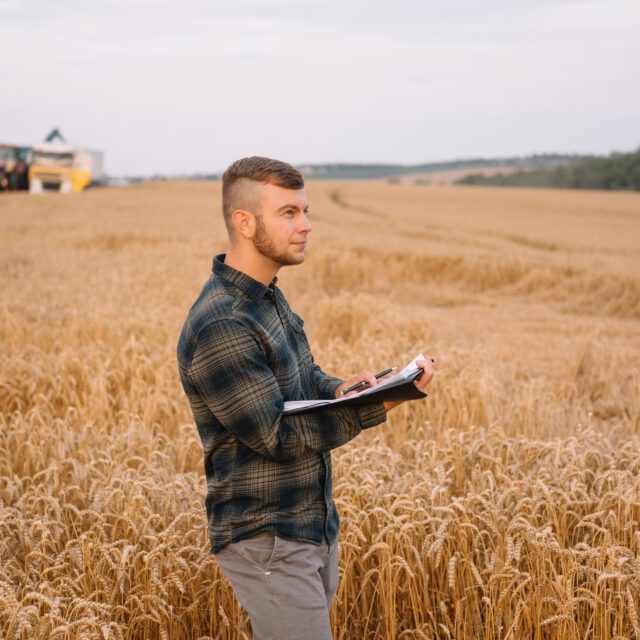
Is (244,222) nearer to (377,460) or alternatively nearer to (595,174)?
(377,460)

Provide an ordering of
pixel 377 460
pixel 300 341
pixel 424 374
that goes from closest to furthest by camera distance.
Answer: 1. pixel 424 374
2. pixel 300 341
3. pixel 377 460

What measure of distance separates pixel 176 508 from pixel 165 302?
18.2ft

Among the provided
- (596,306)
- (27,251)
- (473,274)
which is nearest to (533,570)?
(596,306)

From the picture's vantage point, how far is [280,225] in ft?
6.48

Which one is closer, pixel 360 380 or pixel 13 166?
pixel 360 380

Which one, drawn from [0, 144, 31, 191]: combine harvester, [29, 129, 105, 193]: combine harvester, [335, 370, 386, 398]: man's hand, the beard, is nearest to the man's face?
the beard

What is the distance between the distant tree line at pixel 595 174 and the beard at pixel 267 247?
66.2 meters

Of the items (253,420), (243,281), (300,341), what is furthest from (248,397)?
(300,341)

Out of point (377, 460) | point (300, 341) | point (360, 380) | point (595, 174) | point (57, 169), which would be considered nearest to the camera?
point (360, 380)

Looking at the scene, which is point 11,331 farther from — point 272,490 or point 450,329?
point 272,490

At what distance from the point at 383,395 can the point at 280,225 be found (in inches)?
21.4

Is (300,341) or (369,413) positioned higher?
(300,341)

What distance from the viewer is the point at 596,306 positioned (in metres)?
11.9

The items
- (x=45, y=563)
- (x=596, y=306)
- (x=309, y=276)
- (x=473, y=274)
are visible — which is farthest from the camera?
(x=473, y=274)
